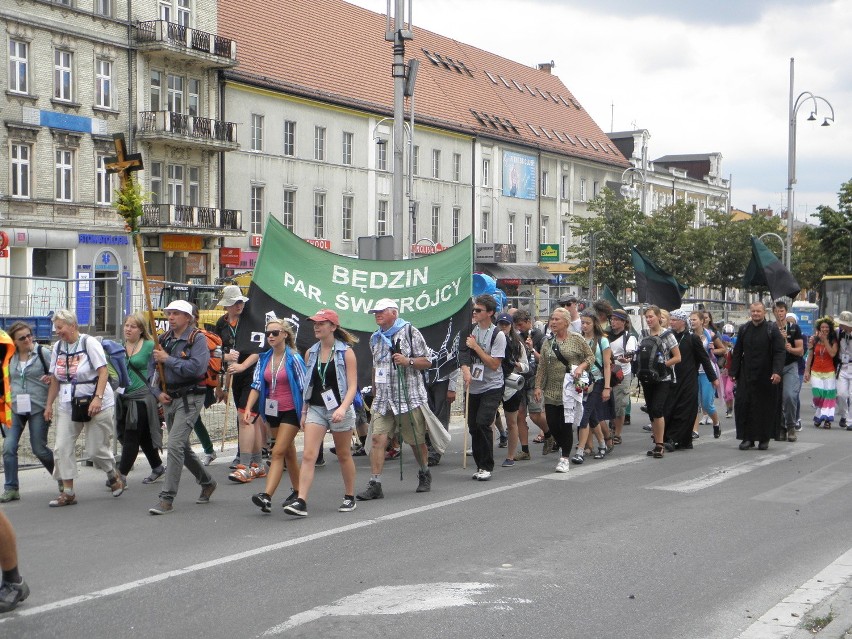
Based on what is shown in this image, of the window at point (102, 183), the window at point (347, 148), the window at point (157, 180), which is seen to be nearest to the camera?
the window at point (102, 183)

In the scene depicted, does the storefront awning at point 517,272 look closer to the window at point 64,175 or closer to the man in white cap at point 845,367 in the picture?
the window at point 64,175

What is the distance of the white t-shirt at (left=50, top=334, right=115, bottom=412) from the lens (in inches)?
388

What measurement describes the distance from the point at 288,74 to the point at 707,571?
40698mm

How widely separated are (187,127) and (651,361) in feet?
96.9

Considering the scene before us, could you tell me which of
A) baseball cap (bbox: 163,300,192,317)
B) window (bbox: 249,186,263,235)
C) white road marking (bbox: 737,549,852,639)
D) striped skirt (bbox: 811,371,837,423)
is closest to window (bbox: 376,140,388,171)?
window (bbox: 249,186,263,235)

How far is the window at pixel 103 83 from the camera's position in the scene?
124 ft

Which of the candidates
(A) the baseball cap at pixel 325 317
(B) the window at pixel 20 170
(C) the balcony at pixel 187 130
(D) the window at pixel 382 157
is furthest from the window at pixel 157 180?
(A) the baseball cap at pixel 325 317

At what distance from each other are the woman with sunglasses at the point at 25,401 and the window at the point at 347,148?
129ft

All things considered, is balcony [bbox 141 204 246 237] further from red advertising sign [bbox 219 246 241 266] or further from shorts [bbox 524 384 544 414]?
shorts [bbox 524 384 544 414]

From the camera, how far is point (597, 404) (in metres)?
13.1

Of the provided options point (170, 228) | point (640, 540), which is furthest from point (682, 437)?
point (170, 228)

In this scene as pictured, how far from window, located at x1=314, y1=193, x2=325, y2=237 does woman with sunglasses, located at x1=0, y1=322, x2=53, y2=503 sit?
37.2 meters

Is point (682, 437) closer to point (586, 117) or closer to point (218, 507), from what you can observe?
A: point (218, 507)

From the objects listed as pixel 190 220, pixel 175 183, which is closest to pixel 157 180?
pixel 175 183
